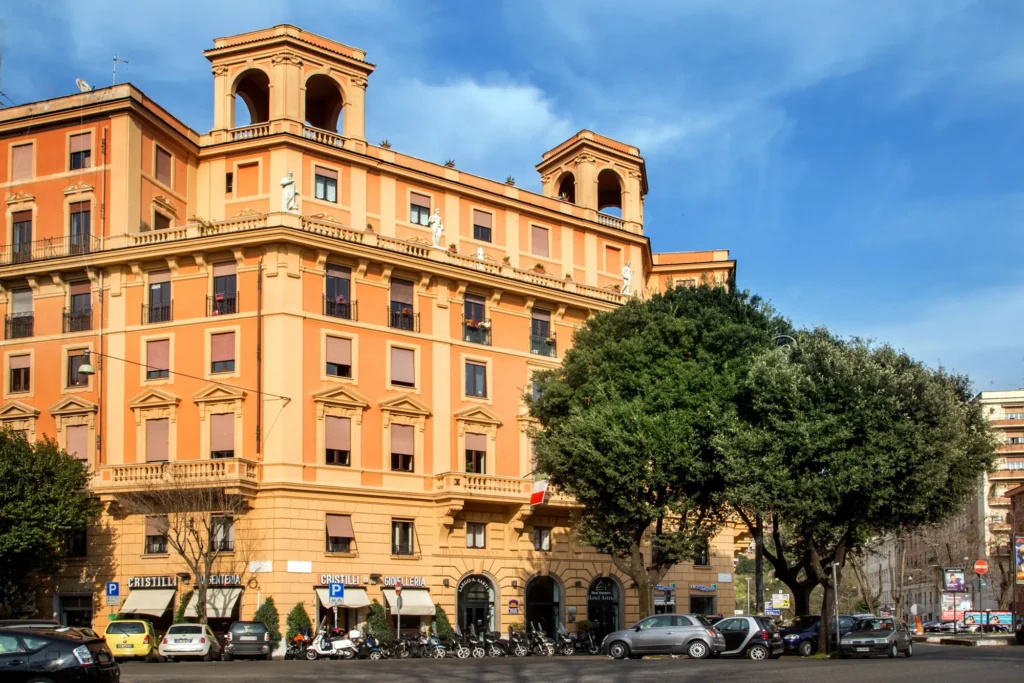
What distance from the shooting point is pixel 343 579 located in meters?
47.4

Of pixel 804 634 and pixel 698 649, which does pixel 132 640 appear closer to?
pixel 698 649

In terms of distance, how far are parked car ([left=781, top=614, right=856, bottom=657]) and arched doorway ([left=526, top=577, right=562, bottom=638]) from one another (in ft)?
34.9

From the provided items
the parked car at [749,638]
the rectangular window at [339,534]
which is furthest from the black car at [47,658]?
the rectangular window at [339,534]

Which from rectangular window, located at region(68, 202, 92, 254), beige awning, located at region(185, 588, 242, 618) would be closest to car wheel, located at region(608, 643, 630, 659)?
beige awning, located at region(185, 588, 242, 618)

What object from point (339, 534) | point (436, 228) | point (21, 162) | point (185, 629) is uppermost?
point (21, 162)

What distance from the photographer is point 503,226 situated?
192 ft

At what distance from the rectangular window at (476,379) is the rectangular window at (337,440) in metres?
6.58

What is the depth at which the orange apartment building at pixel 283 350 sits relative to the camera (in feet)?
156

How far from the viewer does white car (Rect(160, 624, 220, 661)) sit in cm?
4034

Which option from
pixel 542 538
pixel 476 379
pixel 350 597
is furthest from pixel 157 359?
pixel 542 538

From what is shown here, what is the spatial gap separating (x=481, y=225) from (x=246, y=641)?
23669mm

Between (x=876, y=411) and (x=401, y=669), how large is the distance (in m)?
18.2

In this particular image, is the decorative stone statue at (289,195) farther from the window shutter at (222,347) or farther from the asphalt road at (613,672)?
the asphalt road at (613,672)

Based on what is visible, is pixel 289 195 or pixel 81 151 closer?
pixel 289 195
